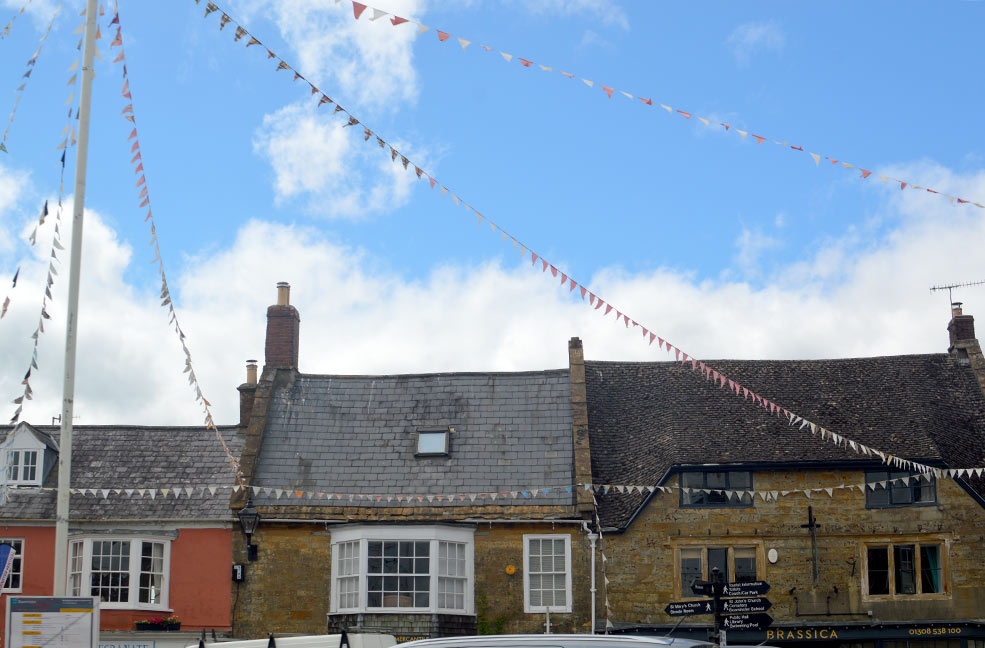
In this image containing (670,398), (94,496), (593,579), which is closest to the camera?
(593,579)

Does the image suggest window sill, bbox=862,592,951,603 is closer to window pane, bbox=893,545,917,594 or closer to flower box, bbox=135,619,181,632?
window pane, bbox=893,545,917,594

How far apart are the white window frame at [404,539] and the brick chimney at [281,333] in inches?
204

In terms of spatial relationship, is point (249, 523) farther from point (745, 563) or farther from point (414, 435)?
point (745, 563)

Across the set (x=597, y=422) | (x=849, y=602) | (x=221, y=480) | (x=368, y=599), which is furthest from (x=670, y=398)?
(x=221, y=480)

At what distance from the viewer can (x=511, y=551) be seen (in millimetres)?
23656

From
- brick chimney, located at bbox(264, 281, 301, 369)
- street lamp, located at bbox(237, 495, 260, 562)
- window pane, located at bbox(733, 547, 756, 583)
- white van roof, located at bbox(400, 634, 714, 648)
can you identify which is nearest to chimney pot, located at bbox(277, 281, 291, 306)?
brick chimney, located at bbox(264, 281, 301, 369)

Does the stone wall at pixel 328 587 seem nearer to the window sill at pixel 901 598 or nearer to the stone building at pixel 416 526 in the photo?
the stone building at pixel 416 526

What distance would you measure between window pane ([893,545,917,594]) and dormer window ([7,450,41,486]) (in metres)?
18.6

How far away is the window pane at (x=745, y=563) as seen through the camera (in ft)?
76.8

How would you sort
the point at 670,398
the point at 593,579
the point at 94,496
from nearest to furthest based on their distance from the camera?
the point at 593,579 → the point at 94,496 → the point at 670,398

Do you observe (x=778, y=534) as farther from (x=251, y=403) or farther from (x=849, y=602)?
(x=251, y=403)

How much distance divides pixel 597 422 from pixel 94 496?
11.4 m

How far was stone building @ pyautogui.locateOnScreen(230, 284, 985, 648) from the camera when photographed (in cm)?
2302

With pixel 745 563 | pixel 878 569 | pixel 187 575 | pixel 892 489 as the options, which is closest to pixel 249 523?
pixel 187 575
